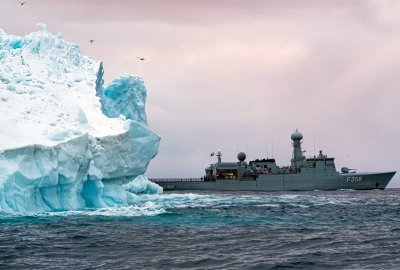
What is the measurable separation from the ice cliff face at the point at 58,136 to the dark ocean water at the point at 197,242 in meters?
2.35

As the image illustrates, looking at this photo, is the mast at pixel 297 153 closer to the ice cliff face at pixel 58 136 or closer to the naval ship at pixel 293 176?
the naval ship at pixel 293 176

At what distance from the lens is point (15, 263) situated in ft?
51.2

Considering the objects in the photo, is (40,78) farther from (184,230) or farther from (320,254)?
(320,254)

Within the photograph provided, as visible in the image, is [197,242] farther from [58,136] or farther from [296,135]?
[296,135]

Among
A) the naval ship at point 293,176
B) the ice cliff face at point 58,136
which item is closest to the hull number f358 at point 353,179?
the naval ship at point 293,176

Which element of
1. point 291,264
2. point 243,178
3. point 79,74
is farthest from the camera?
point 243,178

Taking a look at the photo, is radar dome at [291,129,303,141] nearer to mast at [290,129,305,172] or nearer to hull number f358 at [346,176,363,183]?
mast at [290,129,305,172]

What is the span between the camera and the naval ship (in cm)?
8456

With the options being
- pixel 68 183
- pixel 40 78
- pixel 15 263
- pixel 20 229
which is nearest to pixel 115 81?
pixel 40 78

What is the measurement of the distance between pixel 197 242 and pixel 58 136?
1537 centimetres

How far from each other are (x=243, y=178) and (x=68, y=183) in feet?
196

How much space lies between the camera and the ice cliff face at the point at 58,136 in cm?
3005

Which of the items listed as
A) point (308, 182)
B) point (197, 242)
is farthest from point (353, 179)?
point (197, 242)

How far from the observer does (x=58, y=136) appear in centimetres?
3244
